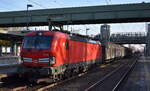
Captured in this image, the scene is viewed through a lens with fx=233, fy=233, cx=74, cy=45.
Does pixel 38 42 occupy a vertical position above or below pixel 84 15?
below

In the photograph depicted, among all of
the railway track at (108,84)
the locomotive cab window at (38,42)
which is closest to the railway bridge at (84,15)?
the railway track at (108,84)

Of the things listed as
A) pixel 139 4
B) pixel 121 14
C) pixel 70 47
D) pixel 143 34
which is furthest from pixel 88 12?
pixel 143 34

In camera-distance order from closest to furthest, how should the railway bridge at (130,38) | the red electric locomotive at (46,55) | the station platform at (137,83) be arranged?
the red electric locomotive at (46,55) < the station platform at (137,83) < the railway bridge at (130,38)

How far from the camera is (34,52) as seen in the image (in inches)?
524

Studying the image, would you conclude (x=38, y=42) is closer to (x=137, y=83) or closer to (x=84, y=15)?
(x=137, y=83)

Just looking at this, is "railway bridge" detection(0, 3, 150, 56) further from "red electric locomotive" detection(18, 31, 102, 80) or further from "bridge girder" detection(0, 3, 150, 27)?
"red electric locomotive" detection(18, 31, 102, 80)

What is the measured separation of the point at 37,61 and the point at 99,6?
25.1 metres

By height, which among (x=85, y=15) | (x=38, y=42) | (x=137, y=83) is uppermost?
(x=85, y=15)

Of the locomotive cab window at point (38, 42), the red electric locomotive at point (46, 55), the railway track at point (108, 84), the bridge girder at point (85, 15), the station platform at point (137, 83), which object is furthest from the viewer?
the bridge girder at point (85, 15)

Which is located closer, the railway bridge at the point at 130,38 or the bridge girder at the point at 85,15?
the bridge girder at the point at 85,15

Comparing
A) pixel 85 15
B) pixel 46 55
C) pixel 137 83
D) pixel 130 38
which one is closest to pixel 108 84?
pixel 137 83

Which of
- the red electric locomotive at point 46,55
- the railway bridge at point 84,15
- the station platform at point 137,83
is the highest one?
the railway bridge at point 84,15

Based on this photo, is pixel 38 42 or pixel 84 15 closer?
pixel 38 42

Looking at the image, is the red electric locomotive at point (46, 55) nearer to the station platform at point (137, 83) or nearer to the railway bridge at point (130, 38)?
the station platform at point (137, 83)
